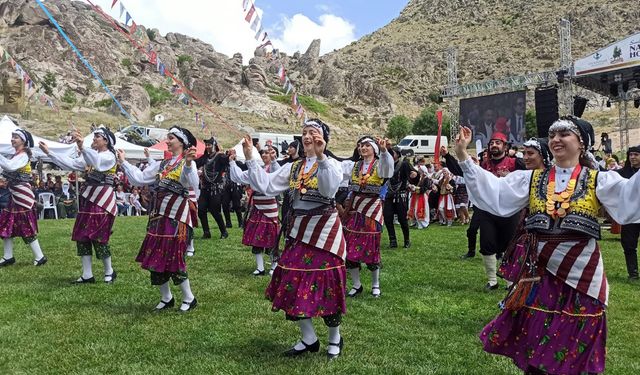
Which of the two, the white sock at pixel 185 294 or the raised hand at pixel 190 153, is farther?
the white sock at pixel 185 294

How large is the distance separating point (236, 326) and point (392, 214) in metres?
6.20

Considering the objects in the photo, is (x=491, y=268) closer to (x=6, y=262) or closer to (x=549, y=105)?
(x=549, y=105)

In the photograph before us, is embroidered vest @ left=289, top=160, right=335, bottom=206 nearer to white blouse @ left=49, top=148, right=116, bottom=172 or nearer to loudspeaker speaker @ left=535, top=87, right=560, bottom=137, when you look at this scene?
white blouse @ left=49, top=148, right=116, bottom=172

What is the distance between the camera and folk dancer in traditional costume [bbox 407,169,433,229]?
587 inches

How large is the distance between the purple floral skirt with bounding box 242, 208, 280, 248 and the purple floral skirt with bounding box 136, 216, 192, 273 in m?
2.23

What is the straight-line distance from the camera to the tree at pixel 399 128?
63.4m

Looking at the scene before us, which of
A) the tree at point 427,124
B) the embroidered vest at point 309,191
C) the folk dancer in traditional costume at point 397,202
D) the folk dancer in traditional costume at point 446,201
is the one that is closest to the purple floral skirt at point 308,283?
the embroidered vest at point 309,191

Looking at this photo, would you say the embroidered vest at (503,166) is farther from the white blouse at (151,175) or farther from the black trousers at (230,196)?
the black trousers at (230,196)

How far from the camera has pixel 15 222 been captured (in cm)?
836

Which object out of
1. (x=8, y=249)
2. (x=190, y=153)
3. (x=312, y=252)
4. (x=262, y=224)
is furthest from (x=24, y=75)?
(x=312, y=252)

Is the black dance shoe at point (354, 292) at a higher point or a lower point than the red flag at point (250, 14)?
lower

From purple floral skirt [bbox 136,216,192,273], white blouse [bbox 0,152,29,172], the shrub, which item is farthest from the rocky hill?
purple floral skirt [bbox 136,216,192,273]

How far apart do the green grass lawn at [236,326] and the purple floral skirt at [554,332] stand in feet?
3.98

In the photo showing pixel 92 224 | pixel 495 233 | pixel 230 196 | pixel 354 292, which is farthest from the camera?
pixel 230 196
